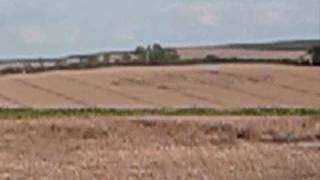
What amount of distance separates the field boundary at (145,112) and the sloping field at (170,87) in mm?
1597

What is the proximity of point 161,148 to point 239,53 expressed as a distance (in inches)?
1208

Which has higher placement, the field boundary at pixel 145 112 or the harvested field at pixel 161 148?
the harvested field at pixel 161 148

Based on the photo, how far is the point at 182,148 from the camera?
26.7m

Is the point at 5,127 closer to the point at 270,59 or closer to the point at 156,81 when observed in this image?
the point at 156,81

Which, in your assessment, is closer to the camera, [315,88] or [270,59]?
[315,88]

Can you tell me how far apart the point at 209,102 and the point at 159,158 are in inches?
648

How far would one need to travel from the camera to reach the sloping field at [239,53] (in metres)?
54.5

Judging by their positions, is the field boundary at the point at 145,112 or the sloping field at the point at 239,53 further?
the sloping field at the point at 239,53

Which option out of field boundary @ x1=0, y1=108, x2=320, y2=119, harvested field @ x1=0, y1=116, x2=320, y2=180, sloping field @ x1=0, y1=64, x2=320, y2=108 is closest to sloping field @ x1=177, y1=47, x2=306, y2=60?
sloping field @ x1=0, y1=64, x2=320, y2=108

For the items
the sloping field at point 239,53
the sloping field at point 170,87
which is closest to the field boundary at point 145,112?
the sloping field at point 170,87

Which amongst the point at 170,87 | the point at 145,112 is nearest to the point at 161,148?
the point at 145,112

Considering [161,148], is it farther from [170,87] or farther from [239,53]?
[239,53]

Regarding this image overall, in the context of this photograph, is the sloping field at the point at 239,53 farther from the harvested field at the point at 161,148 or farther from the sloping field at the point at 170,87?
the harvested field at the point at 161,148

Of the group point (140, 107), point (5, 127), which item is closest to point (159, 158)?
point (5, 127)
